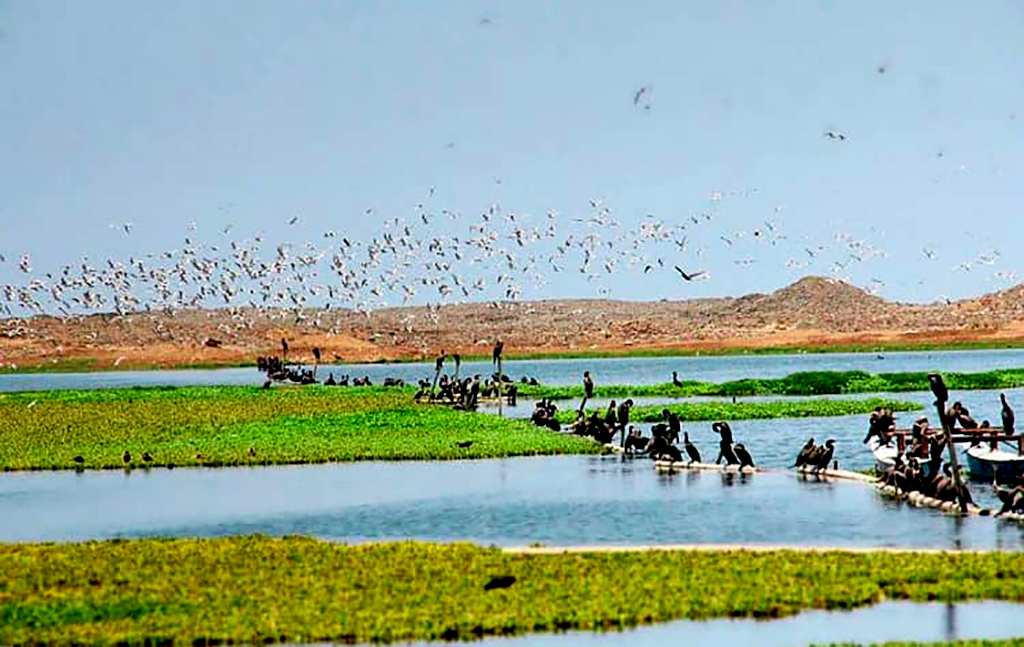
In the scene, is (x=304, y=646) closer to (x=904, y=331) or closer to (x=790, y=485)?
(x=790, y=485)

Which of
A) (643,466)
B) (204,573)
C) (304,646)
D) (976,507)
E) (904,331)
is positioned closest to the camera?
(304,646)

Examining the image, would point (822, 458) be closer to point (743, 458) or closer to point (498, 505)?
point (743, 458)

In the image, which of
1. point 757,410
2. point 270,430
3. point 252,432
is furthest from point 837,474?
point 757,410

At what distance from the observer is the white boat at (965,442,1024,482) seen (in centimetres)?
4000

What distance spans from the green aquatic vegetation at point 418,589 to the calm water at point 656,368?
7318 centimetres

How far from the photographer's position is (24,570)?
91.7 feet

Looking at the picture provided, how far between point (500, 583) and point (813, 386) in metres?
59.7

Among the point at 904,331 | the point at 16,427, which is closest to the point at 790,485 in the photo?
the point at 16,427

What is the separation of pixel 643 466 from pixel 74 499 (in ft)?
50.1

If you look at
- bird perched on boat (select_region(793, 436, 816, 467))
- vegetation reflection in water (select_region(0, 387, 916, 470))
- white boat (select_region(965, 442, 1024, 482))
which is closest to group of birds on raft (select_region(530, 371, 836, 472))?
bird perched on boat (select_region(793, 436, 816, 467))

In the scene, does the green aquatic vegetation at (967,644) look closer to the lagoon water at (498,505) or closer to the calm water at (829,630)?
the calm water at (829,630)

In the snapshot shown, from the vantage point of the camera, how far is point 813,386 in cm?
8344

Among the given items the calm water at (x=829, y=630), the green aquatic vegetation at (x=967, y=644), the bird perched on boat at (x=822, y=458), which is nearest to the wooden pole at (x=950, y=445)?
the bird perched on boat at (x=822, y=458)

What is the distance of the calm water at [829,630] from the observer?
21.8m
